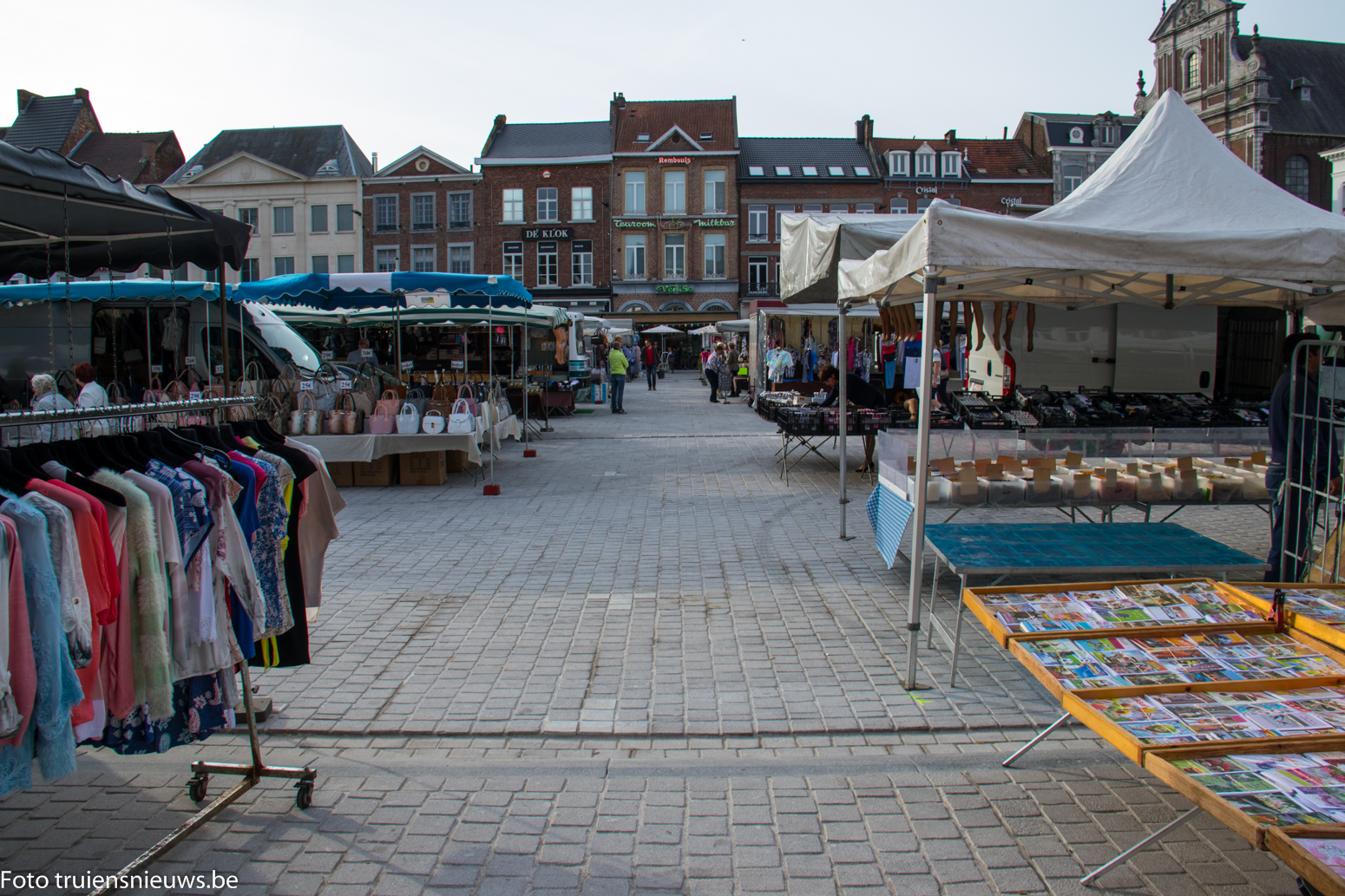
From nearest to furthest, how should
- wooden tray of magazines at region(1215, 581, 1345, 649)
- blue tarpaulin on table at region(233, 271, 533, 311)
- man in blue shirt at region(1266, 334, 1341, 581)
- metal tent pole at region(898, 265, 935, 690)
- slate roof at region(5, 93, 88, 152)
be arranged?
1. wooden tray of magazines at region(1215, 581, 1345, 649)
2. metal tent pole at region(898, 265, 935, 690)
3. man in blue shirt at region(1266, 334, 1341, 581)
4. blue tarpaulin on table at region(233, 271, 533, 311)
5. slate roof at region(5, 93, 88, 152)

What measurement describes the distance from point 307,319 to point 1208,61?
41.8m

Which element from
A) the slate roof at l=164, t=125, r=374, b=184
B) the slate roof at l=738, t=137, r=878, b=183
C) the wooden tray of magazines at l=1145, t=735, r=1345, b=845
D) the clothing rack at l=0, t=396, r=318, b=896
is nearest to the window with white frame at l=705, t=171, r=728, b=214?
the slate roof at l=738, t=137, r=878, b=183

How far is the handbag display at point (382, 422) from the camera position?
10.0m

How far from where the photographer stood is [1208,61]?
3866 cm

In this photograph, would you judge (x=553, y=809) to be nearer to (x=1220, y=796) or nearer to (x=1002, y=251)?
(x=1220, y=796)

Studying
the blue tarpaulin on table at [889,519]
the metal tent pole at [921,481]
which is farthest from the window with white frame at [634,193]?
the metal tent pole at [921,481]

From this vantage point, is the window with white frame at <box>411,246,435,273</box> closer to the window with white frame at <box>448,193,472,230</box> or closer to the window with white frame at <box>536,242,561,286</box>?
the window with white frame at <box>448,193,472,230</box>

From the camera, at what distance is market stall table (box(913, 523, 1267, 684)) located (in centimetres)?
438

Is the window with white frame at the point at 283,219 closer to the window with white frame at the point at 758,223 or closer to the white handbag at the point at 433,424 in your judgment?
the window with white frame at the point at 758,223

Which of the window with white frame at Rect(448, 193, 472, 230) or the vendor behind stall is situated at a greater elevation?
the window with white frame at Rect(448, 193, 472, 230)

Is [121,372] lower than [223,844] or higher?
higher

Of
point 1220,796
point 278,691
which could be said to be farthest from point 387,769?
point 1220,796

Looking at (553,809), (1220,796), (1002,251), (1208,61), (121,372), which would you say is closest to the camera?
(1220,796)

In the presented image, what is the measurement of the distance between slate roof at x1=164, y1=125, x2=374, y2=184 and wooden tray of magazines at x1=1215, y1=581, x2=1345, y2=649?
155ft
